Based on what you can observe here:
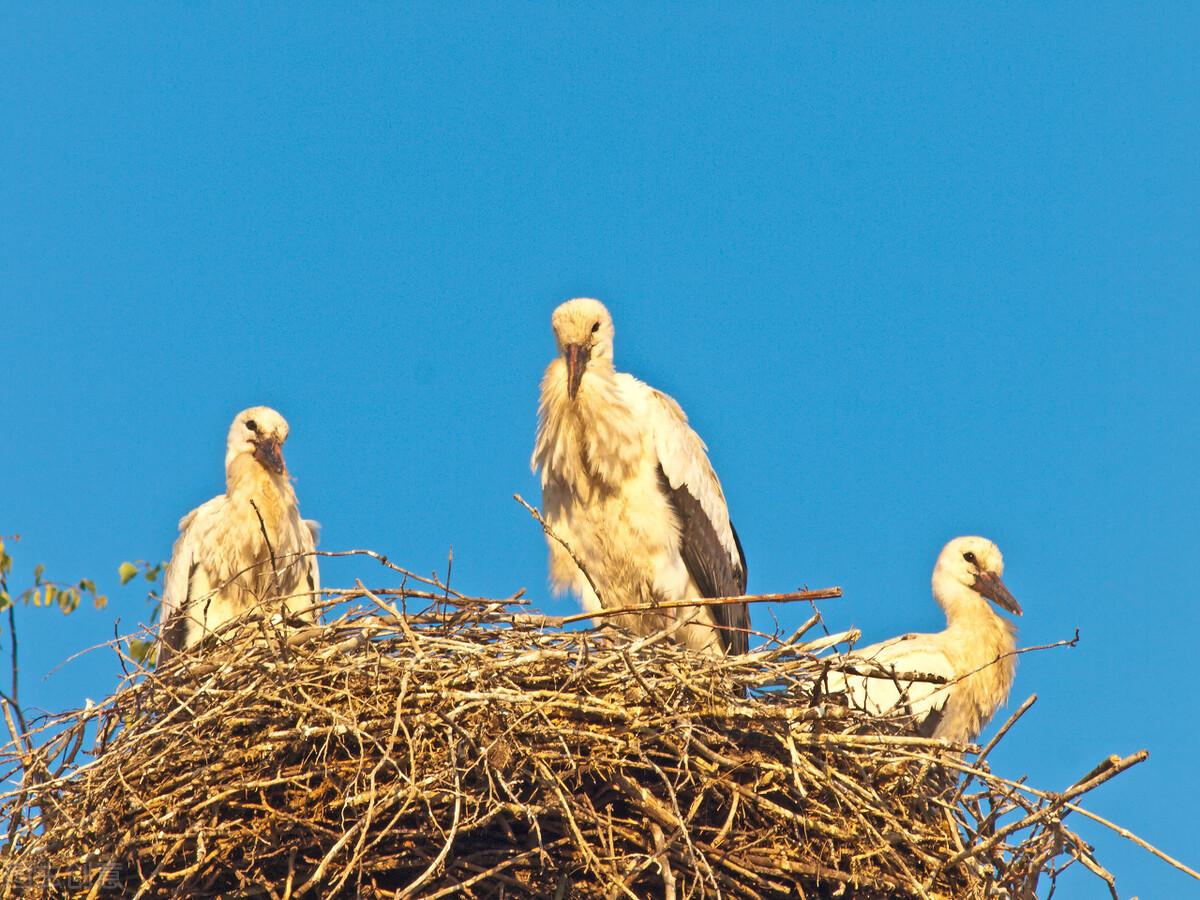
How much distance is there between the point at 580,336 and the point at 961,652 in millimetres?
2199

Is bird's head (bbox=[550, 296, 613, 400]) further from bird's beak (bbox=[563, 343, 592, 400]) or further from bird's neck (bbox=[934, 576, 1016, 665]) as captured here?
bird's neck (bbox=[934, 576, 1016, 665])

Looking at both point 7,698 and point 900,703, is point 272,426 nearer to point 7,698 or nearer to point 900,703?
point 7,698

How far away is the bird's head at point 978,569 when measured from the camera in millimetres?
7828

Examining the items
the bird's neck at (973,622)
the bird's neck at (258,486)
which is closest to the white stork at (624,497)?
the bird's neck at (258,486)

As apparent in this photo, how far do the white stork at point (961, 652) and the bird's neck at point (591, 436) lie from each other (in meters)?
1.16

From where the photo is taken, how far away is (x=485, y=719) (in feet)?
15.5

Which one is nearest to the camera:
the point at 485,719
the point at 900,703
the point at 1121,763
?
the point at 1121,763

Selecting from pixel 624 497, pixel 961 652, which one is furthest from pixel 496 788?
pixel 961 652

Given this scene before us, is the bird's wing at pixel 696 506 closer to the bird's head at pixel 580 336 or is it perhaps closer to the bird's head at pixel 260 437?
the bird's head at pixel 580 336

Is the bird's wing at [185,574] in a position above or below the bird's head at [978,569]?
above

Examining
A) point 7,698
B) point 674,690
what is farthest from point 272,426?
point 674,690

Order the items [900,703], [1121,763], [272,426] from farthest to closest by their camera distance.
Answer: [272,426]
[900,703]
[1121,763]

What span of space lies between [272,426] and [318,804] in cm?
265

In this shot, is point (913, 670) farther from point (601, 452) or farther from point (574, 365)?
point (574, 365)
